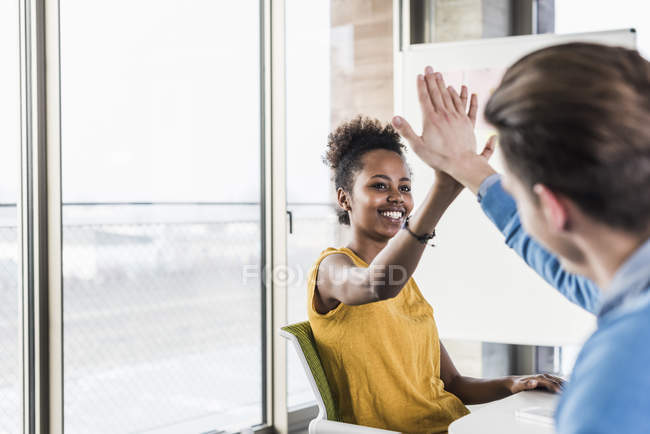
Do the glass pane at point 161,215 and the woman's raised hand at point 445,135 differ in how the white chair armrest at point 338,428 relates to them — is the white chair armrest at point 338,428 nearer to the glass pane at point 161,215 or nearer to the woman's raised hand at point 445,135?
the woman's raised hand at point 445,135

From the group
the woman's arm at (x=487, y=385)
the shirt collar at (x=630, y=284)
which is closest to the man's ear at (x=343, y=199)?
the woman's arm at (x=487, y=385)

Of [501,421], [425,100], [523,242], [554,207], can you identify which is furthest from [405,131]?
[501,421]

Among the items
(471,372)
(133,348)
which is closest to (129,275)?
(133,348)

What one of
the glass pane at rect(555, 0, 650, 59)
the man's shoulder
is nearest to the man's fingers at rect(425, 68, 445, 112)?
the man's shoulder

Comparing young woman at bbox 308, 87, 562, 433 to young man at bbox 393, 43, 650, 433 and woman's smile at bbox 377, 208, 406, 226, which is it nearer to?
woman's smile at bbox 377, 208, 406, 226

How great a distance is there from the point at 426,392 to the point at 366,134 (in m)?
0.85

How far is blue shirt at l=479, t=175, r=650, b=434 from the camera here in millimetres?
528

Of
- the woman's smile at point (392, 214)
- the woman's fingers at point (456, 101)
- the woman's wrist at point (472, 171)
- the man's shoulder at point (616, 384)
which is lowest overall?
the man's shoulder at point (616, 384)

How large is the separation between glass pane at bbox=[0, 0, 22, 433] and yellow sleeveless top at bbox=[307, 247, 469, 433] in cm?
116

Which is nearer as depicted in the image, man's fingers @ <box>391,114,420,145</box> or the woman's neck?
man's fingers @ <box>391,114,420,145</box>

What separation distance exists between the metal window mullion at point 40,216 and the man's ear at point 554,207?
203 cm

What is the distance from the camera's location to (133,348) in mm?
3156

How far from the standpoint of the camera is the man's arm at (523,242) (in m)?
1.05

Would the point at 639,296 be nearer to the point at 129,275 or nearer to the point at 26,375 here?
the point at 26,375
